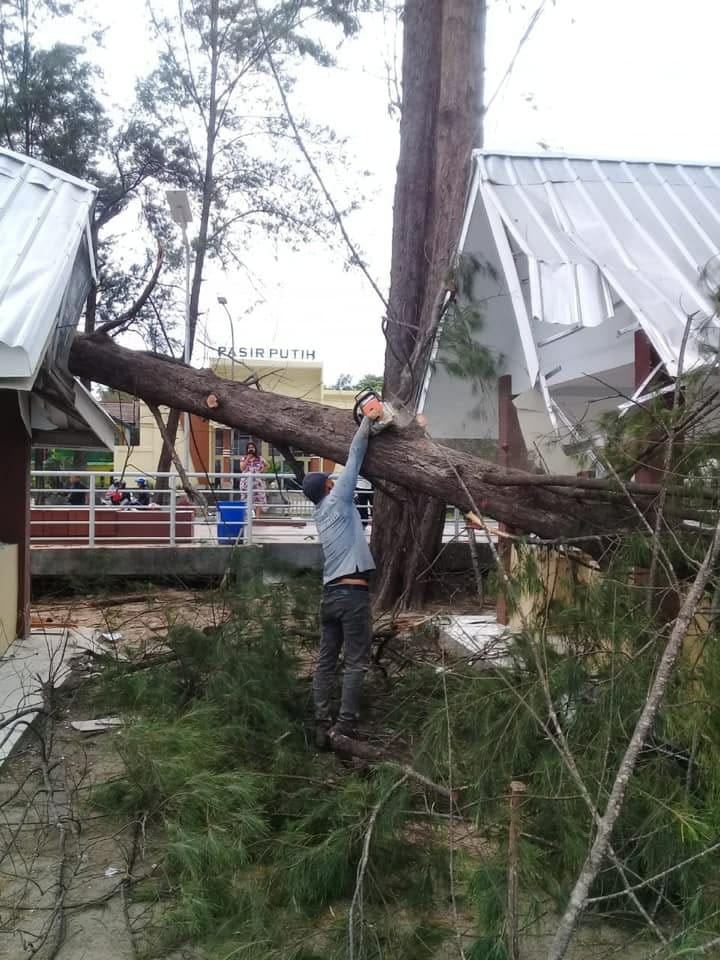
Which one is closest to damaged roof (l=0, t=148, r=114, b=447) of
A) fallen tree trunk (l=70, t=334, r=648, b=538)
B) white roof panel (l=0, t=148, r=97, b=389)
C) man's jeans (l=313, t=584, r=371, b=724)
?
white roof panel (l=0, t=148, r=97, b=389)

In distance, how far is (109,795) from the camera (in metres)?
4.32

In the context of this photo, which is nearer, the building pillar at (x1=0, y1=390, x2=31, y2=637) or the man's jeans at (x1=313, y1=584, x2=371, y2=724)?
the man's jeans at (x1=313, y1=584, x2=371, y2=724)

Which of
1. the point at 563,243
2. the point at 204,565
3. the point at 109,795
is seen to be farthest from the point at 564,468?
the point at 204,565

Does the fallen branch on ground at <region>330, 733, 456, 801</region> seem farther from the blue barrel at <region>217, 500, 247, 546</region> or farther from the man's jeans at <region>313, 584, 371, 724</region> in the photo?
the blue barrel at <region>217, 500, 247, 546</region>

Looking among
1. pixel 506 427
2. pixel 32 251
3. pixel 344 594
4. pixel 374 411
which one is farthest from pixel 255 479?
pixel 374 411

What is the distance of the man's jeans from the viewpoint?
4930mm

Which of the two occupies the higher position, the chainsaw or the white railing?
the chainsaw

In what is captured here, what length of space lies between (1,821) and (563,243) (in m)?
4.66

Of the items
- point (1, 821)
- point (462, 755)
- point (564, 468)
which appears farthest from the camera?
point (564, 468)

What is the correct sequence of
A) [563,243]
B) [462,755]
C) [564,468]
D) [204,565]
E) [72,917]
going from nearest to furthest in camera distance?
[72,917] < [462,755] < [564,468] < [563,243] < [204,565]

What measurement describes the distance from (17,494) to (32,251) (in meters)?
3.45

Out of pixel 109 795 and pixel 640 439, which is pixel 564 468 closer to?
pixel 640 439

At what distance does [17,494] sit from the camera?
345 inches

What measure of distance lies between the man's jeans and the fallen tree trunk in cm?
77
